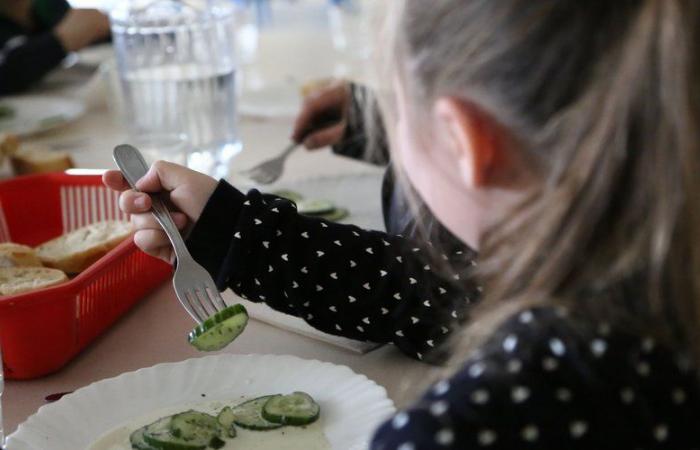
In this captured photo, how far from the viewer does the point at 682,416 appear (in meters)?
0.48

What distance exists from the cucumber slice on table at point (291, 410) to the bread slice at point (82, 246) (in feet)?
0.96

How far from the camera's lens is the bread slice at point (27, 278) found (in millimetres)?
806

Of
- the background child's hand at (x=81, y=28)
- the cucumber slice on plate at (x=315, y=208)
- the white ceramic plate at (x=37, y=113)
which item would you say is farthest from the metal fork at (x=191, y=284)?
the background child's hand at (x=81, y=28)

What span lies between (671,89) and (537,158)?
0.28ft

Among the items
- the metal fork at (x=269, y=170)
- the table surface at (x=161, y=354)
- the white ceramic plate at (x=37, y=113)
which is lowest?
the white ceramic plate at (x=37, y=113)

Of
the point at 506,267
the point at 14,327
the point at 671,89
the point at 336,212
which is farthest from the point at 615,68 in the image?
Answer: the point at 336,212

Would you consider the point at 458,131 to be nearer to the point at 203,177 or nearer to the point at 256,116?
the point at 203,177

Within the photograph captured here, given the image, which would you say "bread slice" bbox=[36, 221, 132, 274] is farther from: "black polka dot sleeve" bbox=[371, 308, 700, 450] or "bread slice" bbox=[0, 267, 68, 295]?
"black polka dot sleeve" bbox=[371, 308, 700, 450]

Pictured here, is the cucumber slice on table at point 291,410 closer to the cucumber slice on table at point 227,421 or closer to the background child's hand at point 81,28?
the cucumber slice on table at point 227,421

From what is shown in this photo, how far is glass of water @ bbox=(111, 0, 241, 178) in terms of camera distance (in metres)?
1.29

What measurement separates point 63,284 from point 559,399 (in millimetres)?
423

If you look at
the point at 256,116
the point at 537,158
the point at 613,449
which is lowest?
the point at 256,116

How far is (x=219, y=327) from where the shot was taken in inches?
27.5

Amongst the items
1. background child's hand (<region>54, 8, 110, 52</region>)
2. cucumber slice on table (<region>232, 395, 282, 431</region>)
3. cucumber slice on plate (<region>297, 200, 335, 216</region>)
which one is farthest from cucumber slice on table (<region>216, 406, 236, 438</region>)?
background child's hand (<region>54, 8, 110, 52</region>)
